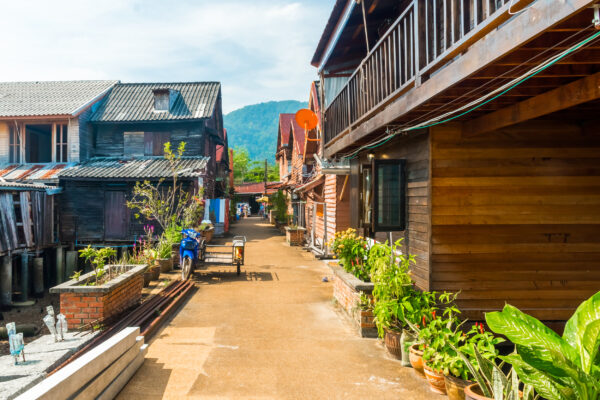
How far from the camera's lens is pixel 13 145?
18.7 meters

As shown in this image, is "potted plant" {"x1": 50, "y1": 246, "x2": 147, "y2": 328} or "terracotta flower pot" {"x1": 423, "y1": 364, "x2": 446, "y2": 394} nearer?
"terracotta flower pot" {"x1": 423, "y1": 364, "x2": 446, "y2": 394}

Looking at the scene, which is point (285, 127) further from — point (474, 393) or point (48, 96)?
point (474, 393)

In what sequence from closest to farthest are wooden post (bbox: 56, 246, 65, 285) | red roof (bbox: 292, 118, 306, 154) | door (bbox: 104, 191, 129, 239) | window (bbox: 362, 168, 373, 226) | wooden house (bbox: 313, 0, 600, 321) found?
wooden house (bbox: 313, 0, 600, 321), window (bbox: 362, 168, 373, 226), wooden post (bbox: 56, 246, 65, 285), door (bbox: 104, 191, 129, 239), red roof (bbox: 292, 118, 306, 154)

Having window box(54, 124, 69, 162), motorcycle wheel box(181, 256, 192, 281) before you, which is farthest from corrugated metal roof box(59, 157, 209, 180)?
motorcycle wheel box(181, 256, 192, 281)

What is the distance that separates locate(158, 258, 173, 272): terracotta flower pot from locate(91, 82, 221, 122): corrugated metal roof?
9.40 metres

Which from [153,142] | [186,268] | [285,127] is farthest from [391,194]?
[285,127]

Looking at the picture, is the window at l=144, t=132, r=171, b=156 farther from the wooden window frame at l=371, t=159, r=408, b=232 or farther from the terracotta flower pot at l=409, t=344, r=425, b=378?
the terracotta flower pot at l=409, t=344, r=425, b=378

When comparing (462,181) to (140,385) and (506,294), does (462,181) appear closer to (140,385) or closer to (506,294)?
(506,294)

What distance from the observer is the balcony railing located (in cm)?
340

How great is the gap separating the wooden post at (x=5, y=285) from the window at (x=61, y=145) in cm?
795

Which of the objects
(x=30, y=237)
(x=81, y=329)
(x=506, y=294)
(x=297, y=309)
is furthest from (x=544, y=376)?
(x=30, y=237)

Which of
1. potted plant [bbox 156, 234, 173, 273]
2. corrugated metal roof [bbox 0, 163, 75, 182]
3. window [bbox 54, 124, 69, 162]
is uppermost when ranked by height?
window [bbox 54, 124, 69, 162]

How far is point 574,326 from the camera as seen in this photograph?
2678mm

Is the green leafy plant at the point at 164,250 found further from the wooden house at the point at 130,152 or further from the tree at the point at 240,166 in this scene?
the tree at the point at 240,166
